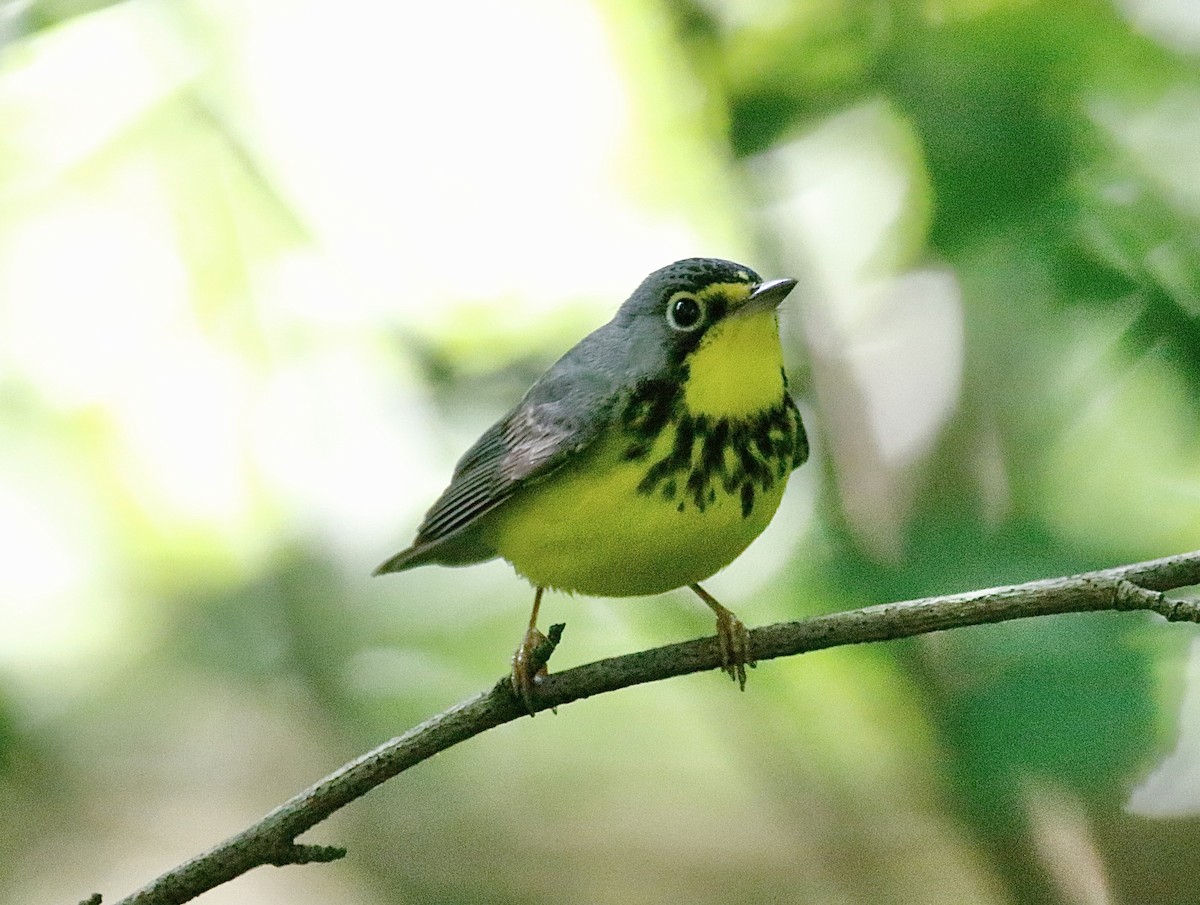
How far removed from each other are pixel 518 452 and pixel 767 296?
0.77 meters

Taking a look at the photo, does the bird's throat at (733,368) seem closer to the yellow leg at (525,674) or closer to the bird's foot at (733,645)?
the bird's foot at (733,645)

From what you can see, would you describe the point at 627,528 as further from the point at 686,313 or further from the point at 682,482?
the point at 686,313

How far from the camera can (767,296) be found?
9.95ft

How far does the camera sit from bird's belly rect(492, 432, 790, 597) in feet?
9.78

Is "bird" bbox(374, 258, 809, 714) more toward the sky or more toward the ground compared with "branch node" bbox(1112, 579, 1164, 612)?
more toward the sky

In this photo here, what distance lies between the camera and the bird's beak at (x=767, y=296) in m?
2.99

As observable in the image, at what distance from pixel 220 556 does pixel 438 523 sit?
2.15 metres

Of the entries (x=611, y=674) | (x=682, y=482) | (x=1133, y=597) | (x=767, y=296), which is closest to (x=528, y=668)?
(x=611, y=674)

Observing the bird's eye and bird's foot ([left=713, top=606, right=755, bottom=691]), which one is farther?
the bird's eye

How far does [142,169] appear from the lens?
5531mm

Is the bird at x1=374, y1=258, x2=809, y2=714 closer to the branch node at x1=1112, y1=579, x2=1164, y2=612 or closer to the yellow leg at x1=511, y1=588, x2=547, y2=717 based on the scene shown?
the yellow leg at x1=511, y1=588, x2=547, y2=717

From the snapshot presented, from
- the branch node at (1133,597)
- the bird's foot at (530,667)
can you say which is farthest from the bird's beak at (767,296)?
the branch node at (1133,597)

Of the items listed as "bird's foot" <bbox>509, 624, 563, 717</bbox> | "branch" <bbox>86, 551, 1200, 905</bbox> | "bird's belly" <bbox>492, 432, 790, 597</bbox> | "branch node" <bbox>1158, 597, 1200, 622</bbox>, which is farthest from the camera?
"bird's belly" <bbox>492, 432, 790, 597</bbox>

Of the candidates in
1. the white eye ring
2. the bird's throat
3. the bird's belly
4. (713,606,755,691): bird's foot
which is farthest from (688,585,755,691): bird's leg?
the white eye ring
